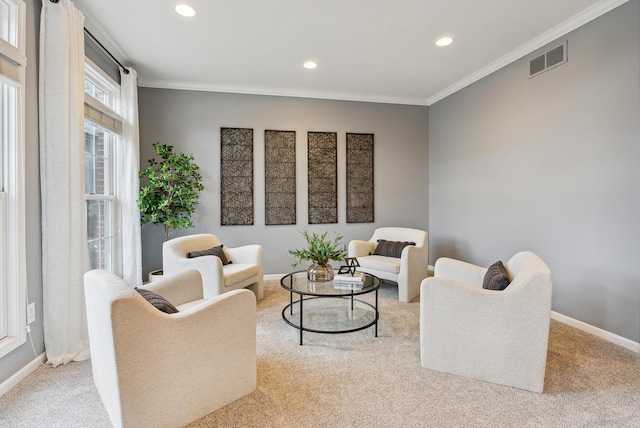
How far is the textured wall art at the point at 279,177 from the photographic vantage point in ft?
15.8

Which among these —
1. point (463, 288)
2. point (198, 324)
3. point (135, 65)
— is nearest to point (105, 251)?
point (135, 65)

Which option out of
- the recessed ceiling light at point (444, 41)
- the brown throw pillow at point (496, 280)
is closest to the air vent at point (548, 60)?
the recessed ceiling light at point (444, 41)

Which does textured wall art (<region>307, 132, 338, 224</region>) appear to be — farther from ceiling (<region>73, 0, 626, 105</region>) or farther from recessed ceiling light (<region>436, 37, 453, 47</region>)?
recessed ceiling light (<region>436, 37, 453, 47</region>)

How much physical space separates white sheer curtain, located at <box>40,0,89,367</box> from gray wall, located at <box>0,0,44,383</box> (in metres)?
0.03

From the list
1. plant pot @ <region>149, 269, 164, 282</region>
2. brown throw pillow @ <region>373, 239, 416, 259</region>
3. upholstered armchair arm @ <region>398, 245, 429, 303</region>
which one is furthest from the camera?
brown throw pillow @ <region>373, 239, 416, 259</region>

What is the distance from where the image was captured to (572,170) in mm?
3105

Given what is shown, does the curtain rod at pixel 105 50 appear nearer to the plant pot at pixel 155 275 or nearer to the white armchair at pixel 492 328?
the plant pot at pixel 155 275

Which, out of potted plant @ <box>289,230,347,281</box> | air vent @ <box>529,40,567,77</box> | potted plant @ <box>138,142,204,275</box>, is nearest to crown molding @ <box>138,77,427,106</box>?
potted plant @ <box>138,142,204,275</box>

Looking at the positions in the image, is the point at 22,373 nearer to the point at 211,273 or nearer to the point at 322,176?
the point at 211,273

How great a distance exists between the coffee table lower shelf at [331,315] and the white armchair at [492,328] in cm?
71

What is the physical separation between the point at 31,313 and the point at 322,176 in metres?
3.58

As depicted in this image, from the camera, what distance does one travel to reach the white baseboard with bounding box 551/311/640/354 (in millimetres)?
2623

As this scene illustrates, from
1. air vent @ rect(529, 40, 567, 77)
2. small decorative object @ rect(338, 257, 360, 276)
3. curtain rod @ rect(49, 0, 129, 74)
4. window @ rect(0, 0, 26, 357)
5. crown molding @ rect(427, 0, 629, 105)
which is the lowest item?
small decorative object @ rect(338, 257, 360, 276)

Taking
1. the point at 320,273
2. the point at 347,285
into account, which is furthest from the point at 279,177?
the point at 347,285
